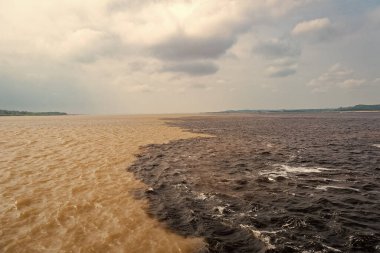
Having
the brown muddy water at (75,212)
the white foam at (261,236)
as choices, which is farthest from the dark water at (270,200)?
the brown muddy water at (75,212)

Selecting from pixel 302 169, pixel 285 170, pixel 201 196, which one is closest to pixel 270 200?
pixel 201 196

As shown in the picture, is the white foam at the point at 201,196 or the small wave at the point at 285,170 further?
the small wave at the point at 285,170

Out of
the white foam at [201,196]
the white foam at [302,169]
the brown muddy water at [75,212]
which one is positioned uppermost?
the brown muddy water at [75,212]

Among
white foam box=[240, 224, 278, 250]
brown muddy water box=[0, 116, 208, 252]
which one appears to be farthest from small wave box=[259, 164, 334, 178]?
brown muddy water box=[0, 116, 208, 252]

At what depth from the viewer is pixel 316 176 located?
17938 millimetres

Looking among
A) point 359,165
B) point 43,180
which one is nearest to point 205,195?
point 43,180

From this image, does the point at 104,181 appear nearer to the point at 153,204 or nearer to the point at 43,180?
the point at 43,180

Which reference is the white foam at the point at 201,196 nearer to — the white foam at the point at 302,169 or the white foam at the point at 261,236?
the white foam at the point at 261,236

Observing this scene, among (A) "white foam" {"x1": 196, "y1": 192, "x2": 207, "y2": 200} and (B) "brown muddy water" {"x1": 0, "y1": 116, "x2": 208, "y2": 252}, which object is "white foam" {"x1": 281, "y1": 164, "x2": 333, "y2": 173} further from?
(B) "brown muddy water" {"x1": 0, "y1": 116, "x2": 208, "y2": 252}

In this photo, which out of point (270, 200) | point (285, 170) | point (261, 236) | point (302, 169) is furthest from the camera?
point (302, 169)

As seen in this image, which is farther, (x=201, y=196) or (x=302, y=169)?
(x=302, y=169)

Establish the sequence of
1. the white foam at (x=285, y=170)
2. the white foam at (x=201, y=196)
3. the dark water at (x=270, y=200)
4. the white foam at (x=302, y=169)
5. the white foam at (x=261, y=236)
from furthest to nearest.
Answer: the white foam at (x=302, y=169) < the white foam at (x=285, y=170) < the white foam at (x=201, y=196) < the dark water at (x=270, y=200) < the white foam at (x=261, y=236)

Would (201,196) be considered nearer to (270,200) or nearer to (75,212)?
(270,200)

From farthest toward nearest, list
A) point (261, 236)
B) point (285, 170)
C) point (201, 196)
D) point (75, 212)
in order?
point (285, 170)
point (201, 196)
point (75, 212)
point (261, 236)
